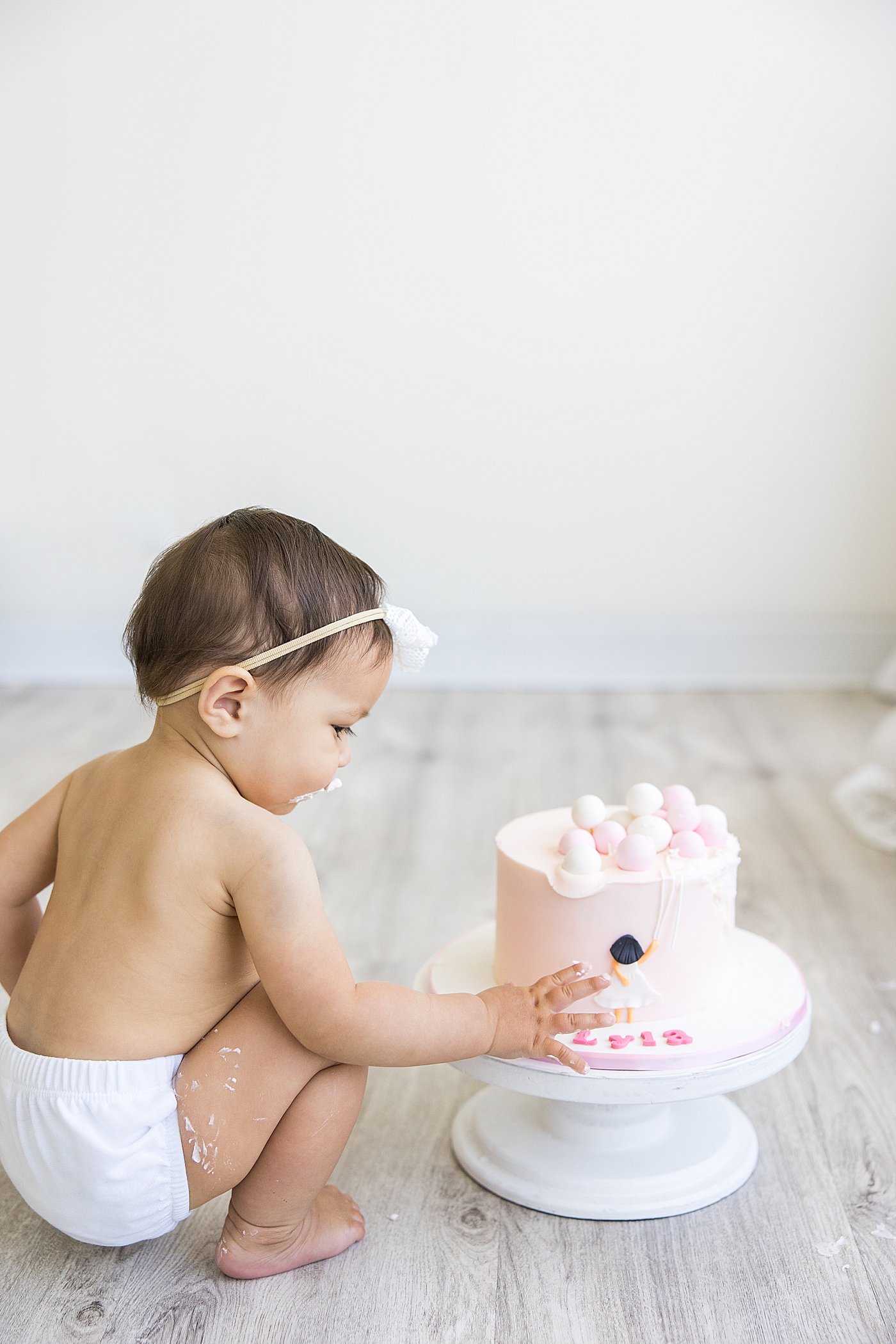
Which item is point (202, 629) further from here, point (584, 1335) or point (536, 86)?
point (536, 86)

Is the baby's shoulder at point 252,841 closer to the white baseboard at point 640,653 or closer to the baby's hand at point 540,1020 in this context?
the baby's hand at point 540,1020

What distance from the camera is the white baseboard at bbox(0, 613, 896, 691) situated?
2826mm

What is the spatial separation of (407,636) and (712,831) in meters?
0.31

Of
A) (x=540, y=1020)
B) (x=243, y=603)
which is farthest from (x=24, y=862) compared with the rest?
(x=540, y=1020)

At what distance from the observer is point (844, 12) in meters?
2.48

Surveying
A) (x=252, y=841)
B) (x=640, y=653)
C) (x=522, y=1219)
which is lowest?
(x=640, y=653)

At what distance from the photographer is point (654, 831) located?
0.99m

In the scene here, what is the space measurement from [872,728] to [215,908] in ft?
6.28

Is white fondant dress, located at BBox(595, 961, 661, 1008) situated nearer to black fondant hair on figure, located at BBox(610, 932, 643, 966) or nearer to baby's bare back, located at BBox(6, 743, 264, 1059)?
black fondant hair on figure, located at BBox(610, 932, 643, 966)

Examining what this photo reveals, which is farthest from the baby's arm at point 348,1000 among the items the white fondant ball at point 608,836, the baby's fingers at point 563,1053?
the white fondant ball at point 608,836

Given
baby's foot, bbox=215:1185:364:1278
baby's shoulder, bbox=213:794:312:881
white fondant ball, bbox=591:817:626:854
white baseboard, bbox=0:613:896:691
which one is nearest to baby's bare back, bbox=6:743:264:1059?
baby's shoulder, bbox=213:794:312:881

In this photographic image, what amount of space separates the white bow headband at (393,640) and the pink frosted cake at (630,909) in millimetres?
194

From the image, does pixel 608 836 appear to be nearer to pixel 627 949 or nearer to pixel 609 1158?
pixel 627 949

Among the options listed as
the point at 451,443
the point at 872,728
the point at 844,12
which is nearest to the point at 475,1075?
the point at 872,728
